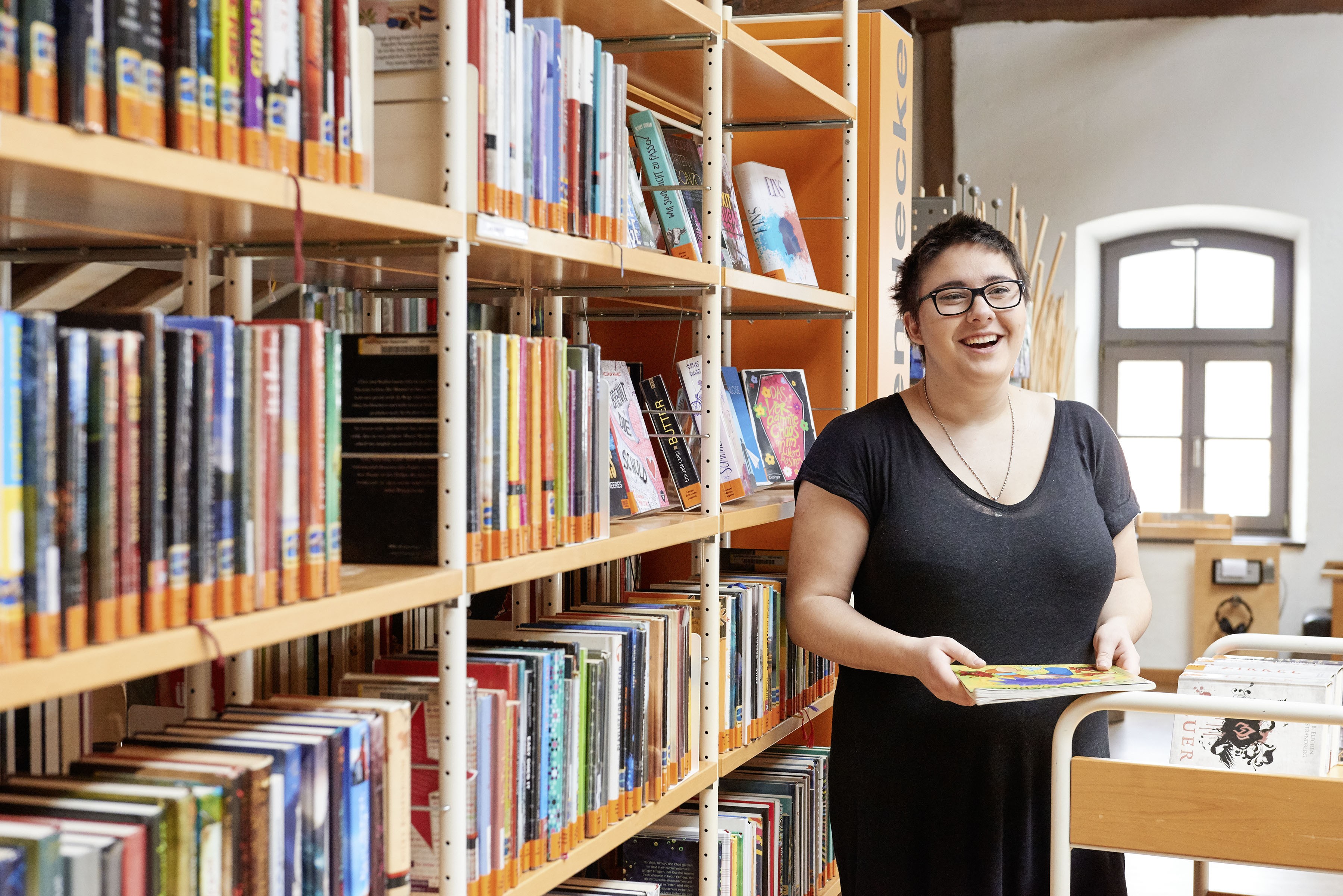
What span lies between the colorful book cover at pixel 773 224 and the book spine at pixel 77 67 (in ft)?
5.65

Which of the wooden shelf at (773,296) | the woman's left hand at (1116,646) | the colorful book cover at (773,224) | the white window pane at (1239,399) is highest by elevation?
the colorful book cover at (773,224)

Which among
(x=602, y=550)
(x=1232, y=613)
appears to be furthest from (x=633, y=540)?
(x=1232, y=613)

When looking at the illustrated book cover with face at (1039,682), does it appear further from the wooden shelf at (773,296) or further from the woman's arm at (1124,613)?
the wooden shelf at (773,296)

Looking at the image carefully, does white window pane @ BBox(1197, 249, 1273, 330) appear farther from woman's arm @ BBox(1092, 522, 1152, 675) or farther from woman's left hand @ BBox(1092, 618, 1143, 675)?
woman's left hand @ BBox(1092, 618, 1143, 675)

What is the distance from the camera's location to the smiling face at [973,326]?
2008 millimetres

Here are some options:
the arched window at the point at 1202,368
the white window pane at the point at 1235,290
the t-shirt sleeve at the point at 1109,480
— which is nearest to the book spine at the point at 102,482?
→ the t-shirt sleeve at the point at 1109,480

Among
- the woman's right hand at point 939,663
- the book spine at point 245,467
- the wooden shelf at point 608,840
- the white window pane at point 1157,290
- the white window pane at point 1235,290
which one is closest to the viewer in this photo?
the book spine at point 245,467

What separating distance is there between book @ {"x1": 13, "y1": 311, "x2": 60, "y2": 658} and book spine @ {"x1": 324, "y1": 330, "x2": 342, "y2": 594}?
309mm

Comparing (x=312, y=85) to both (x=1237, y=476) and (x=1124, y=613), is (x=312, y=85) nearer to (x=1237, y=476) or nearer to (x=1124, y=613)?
(x=1124, y=613)

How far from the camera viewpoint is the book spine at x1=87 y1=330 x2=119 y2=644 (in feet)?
3.02

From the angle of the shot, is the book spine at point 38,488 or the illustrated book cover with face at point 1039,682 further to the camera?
the illustrated book cover with face at point 1039,682

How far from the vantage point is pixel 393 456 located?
1364 mm

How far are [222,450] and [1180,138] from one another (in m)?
6.38

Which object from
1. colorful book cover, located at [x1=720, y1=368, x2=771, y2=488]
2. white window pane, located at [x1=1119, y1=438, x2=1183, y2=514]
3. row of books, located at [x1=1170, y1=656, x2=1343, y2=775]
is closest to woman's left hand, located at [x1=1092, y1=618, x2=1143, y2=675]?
row of books, located at [x1=1170, y1=656, x2=1343, y2=775]
